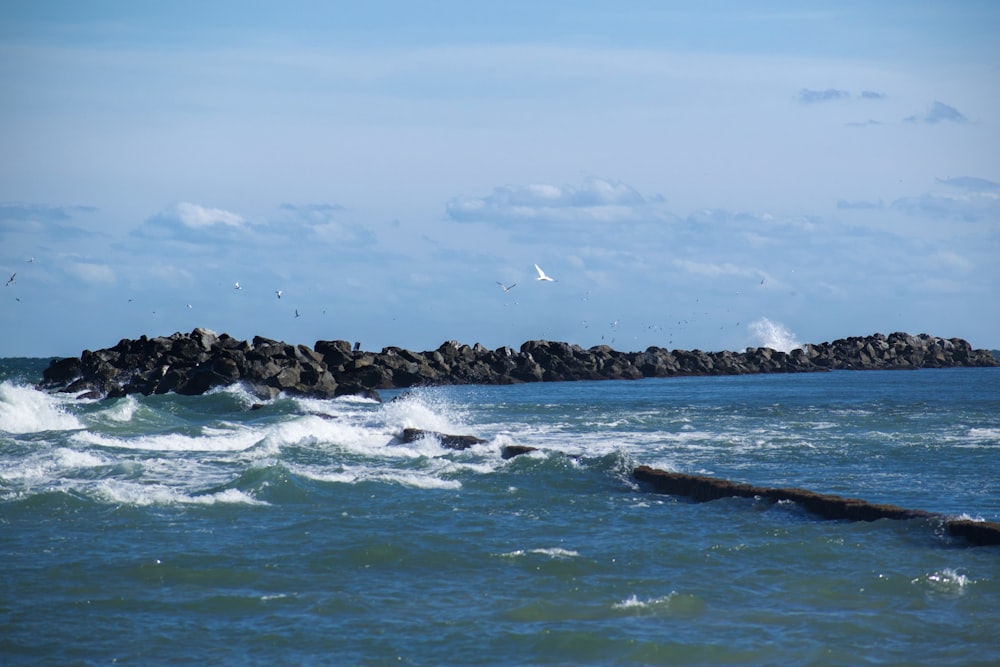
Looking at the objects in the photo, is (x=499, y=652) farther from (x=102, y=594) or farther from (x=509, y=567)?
(x=102, y=594)

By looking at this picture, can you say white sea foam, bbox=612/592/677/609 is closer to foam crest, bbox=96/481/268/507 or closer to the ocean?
→ the ocean

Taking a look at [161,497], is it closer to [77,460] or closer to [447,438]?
[77,460]

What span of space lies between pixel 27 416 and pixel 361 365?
23513 millimetres

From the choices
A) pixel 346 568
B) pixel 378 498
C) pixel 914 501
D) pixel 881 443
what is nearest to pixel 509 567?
pixel 346 568

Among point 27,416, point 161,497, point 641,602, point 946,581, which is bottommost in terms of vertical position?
point 641,602

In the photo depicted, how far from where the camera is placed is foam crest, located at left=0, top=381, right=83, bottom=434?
→ 99.9 ft

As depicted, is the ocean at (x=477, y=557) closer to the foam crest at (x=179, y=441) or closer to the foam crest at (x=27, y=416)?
the foam crest at (x=179, y=441)

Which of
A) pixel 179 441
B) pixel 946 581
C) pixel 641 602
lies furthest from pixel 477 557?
pixel 179 441

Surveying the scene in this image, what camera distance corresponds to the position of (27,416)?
105ft

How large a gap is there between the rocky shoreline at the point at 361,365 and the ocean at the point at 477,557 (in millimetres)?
20998

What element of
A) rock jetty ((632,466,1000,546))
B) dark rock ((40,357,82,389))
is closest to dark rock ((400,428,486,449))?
rock jetty ((632,466,1000,546))

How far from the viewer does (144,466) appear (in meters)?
21.3

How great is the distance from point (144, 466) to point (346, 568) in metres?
10.1

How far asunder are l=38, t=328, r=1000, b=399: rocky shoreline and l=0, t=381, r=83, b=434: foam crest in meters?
9.93
